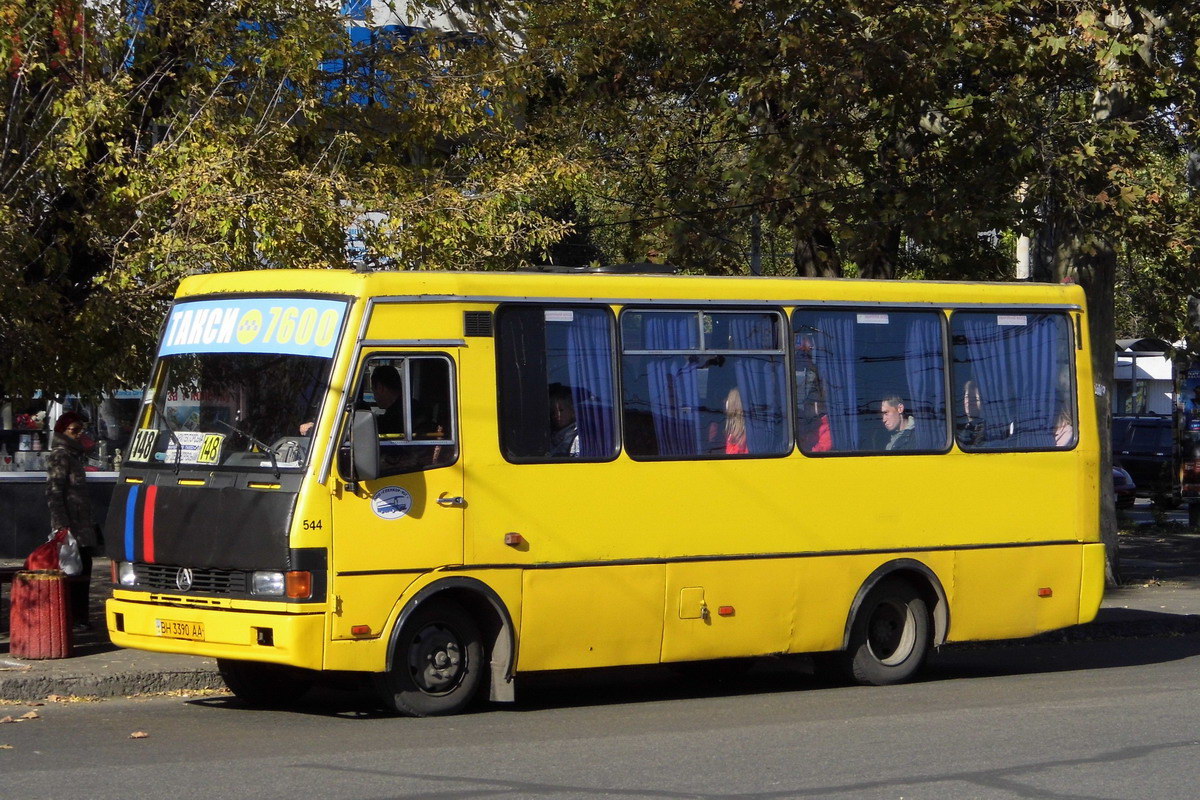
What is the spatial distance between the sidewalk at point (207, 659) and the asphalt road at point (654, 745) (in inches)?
8.6

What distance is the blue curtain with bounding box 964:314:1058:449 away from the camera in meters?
12.5

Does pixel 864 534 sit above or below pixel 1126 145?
below

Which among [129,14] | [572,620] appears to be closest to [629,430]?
[572,620]

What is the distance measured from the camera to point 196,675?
1151 centimetres

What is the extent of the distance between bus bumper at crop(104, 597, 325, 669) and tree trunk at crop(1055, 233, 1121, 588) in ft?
36.5

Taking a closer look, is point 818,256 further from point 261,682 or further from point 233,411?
point 233,411

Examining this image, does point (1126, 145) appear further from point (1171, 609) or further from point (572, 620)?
point (572, 620)

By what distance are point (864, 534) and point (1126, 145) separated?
7.27 metres

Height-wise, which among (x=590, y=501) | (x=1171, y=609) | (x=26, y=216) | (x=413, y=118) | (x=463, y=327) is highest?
(x=413, y=118)

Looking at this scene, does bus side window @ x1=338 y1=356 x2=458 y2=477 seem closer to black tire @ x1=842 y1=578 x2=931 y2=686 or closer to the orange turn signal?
the orange turn signal

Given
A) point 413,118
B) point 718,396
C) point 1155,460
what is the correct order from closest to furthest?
point 718,396
point 413,118
point 1155,460

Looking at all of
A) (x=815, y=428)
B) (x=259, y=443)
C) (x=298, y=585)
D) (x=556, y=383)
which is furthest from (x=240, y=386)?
(x=815, y=428)

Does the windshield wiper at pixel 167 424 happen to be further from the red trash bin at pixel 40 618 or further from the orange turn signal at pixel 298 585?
the red trash bin at pixel 40 618

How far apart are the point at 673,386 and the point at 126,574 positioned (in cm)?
362
